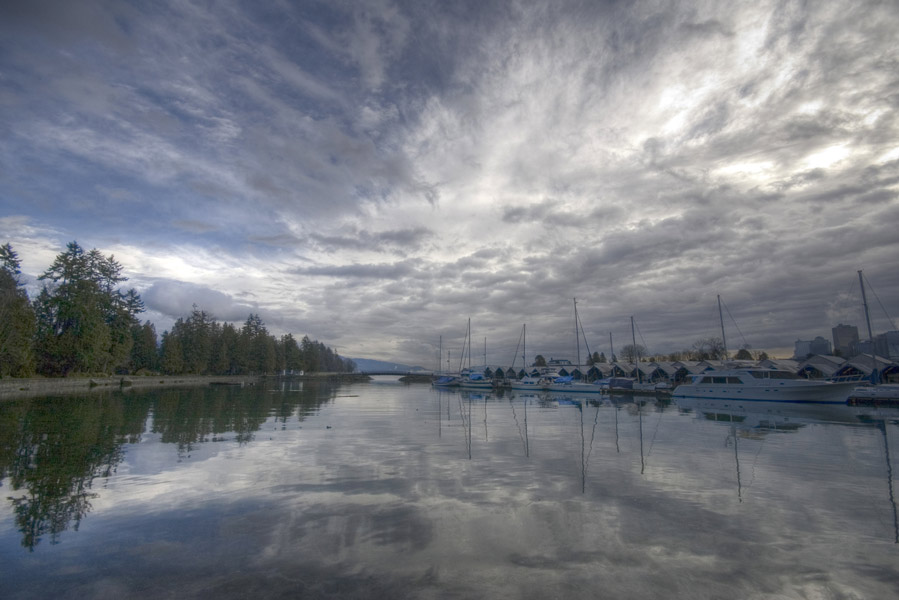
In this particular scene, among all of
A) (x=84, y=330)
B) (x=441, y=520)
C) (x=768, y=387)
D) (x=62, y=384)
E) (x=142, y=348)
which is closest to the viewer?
(x=441, y=520)

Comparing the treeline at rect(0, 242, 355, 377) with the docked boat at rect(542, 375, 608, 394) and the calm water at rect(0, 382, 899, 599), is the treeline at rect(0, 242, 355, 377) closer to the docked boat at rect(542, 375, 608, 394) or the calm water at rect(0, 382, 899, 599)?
the calm water at rect(0, 382, 899, 599)

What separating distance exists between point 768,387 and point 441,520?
175 feet

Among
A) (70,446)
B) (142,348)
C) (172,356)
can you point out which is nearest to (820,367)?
(70,446)

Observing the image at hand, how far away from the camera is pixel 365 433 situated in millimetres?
22984

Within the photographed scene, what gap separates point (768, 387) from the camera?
1962 inches

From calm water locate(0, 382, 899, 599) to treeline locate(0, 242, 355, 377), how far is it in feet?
166

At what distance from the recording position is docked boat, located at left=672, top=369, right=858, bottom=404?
47.0m

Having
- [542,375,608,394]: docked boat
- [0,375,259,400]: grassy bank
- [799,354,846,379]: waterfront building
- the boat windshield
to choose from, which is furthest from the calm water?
[799,354,846,379]: waterfront building

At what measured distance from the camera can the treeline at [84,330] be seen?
5525 cm

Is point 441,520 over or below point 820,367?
below

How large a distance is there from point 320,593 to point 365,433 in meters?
17.1

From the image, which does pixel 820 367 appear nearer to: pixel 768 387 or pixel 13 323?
pixel 768 387

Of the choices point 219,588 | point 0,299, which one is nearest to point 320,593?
point 219,588

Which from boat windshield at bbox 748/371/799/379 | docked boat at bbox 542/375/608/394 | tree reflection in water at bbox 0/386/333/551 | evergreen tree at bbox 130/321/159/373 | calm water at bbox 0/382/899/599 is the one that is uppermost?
evergreen tree at bbox 130/321/159/373
